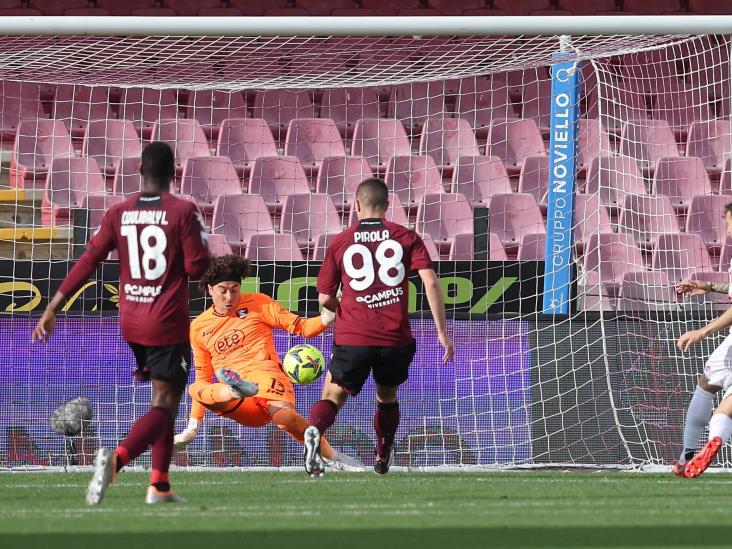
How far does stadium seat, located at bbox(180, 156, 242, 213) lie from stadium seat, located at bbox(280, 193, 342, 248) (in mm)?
569

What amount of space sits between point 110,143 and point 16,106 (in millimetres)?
1395

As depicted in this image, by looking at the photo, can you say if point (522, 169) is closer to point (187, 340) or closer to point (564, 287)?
point (564, 287)

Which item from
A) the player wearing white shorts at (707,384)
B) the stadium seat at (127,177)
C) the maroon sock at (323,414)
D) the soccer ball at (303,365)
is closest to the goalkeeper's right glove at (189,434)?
the soccer ball at (303,365)

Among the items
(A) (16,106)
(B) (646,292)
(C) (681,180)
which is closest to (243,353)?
(B) (646,292)

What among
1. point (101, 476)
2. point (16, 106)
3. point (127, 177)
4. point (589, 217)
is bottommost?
point (101, 476)

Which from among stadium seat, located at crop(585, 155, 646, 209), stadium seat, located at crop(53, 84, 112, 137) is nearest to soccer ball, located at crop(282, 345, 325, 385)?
stadium seat, located at crop(585, 155, 646, 209)

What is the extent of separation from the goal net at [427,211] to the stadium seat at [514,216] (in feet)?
0.10

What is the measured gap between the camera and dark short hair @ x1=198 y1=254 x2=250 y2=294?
8078 millimetres

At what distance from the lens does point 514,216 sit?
12094 mm

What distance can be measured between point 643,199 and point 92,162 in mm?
5077

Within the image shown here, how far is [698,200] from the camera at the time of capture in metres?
12.3

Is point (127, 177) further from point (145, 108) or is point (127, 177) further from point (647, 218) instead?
point (647, 218)
